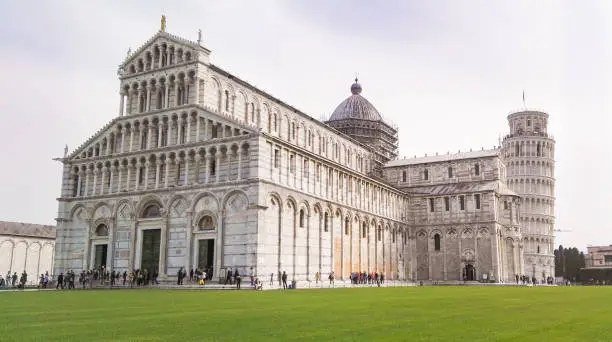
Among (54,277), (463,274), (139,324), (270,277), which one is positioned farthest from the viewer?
(463,274)

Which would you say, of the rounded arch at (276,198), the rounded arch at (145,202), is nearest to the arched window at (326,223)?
the rounded arch at (276,198)

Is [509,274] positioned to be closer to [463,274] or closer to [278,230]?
[463,274]

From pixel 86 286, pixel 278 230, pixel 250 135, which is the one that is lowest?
pixel 86 286

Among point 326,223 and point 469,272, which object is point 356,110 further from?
point 326,223

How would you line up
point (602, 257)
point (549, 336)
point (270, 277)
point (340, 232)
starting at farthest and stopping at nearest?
point (602, 257)
point (340, 232)
point (270, 277)
point (549, 336)

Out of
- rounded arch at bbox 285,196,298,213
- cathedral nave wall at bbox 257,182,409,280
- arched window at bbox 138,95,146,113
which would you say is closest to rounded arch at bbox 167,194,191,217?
cathedral nave wall at bbox 257,182,409,280

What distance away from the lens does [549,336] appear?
11.0 meters

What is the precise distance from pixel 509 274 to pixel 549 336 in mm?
62616

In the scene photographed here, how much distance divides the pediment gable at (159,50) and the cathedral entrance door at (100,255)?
15.7m

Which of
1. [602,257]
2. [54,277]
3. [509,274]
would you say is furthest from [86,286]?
[602,257]

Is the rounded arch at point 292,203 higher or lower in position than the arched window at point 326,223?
higher

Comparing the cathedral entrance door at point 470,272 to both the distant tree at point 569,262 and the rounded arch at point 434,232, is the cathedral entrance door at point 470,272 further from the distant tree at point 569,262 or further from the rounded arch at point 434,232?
the distant tree at point 569,262

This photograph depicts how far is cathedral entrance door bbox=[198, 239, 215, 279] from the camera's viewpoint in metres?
42.7

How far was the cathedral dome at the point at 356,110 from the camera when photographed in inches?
3169
